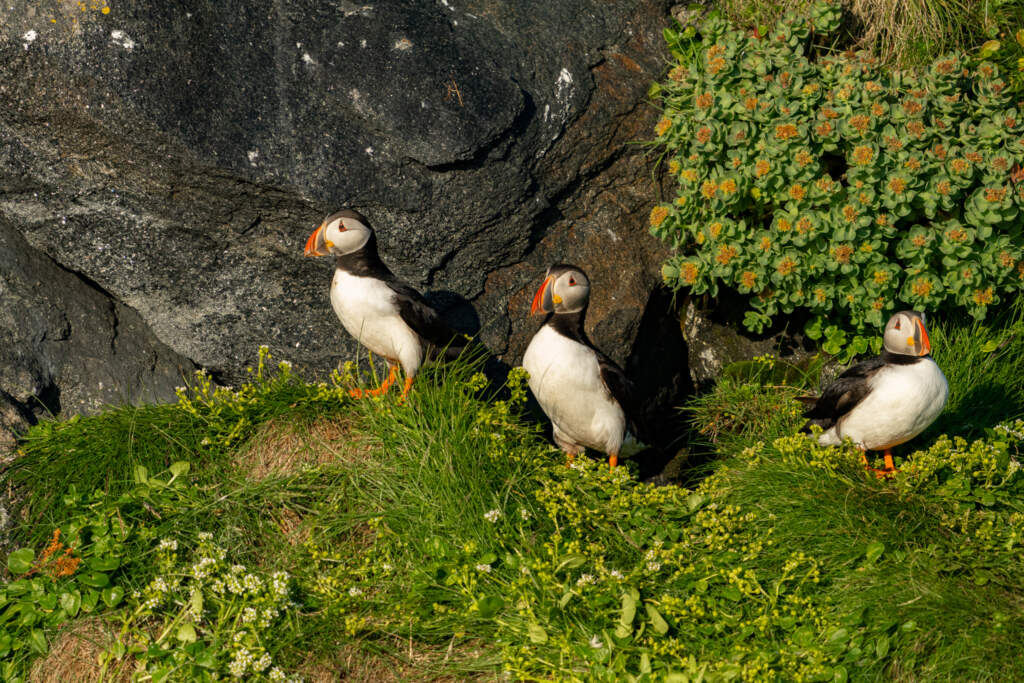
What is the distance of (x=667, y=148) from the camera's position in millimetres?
Answer: 5910

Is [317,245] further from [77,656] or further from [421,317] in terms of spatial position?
[77,656]

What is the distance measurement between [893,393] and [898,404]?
0.06 metres

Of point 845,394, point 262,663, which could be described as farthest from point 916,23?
point 262,663

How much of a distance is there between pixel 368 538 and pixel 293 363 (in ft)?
5.50

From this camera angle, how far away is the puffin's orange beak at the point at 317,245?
16.3 feet

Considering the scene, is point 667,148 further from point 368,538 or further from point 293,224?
point 368,538

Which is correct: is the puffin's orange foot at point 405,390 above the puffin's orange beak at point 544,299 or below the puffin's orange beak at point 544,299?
below

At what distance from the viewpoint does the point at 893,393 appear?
464 centimetres

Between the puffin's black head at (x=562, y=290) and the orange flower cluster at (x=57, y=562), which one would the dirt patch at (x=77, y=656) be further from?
the puffin's black head at (x=562, y=290)

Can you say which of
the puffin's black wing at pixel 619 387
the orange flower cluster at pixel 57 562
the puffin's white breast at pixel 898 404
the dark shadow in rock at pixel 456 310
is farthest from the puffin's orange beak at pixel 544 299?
the orange flower cluster at pixel 57 562

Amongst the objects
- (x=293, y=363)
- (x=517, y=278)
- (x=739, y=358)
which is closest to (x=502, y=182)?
(x=517, y=278)

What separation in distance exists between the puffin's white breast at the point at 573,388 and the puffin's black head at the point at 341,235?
1062mm

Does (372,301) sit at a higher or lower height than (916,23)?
lower

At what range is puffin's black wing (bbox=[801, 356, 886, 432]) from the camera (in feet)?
15.8
